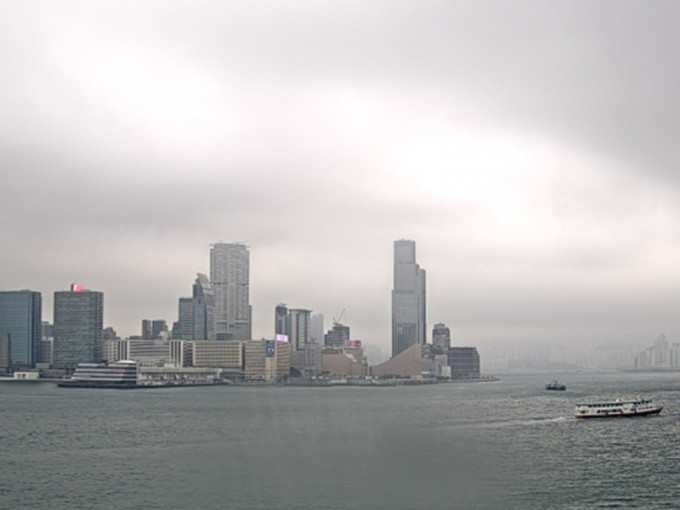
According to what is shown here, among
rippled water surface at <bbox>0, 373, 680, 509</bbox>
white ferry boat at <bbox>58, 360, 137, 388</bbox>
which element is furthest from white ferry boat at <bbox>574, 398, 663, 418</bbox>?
white ferry boat at <bbox>58, 360, 137, 388</bbox>

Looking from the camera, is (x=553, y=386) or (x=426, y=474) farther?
(x=553, y=386)

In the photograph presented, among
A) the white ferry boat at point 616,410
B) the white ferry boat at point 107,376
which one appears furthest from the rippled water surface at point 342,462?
the white ferry boat at point 107,376

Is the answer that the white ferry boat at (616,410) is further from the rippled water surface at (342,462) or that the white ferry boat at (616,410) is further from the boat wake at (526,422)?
the rippled water surface at (342,462)

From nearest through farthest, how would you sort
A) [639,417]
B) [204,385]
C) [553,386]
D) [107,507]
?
[107,507]
[639,417]
[553,386]
[204,385]

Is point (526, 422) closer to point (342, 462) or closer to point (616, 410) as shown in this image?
point (616, 410)

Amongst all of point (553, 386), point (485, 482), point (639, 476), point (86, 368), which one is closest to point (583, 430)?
point (639, 476)

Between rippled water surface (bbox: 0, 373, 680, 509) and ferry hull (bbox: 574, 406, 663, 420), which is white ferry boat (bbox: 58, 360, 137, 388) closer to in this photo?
rippled water surface (bbox: 0, 373, 680, 509)

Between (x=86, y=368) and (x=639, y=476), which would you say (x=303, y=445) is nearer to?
(x=639, y=476)
